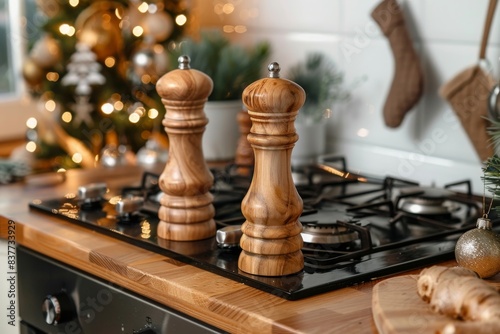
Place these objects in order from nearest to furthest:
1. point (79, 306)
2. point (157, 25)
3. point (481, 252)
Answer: point (481, 252), point (79, 306), point (157, 25)

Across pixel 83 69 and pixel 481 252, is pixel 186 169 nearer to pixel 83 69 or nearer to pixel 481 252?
pixel 481 252

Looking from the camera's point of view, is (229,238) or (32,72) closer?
(229,238)

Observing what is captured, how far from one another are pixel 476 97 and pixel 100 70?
0.94 metres

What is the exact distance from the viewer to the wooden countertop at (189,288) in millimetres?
961

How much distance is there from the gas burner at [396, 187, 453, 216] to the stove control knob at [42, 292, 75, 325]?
0.52 metres

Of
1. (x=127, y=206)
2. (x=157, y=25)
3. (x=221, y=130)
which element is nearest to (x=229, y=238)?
(x=127, y=206)

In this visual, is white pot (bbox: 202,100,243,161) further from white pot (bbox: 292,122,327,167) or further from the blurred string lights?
the blurred string lights

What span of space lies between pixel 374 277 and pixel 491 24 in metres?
0.60

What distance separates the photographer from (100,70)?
6.81 feet

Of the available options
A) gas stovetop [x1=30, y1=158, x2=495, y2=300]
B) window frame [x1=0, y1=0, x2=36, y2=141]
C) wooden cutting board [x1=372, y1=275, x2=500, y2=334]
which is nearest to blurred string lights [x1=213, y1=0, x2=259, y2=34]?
gas stovetop [x1=30, y1=158, x2=495, y2=300]

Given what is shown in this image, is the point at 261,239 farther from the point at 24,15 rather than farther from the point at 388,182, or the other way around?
the point at 24,15

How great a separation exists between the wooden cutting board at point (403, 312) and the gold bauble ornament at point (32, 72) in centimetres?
130

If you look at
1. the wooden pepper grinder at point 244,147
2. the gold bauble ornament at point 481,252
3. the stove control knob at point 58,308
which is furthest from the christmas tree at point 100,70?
the gold bauble ornament at point 481,252

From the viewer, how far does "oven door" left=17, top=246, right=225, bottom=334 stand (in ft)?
3.71
